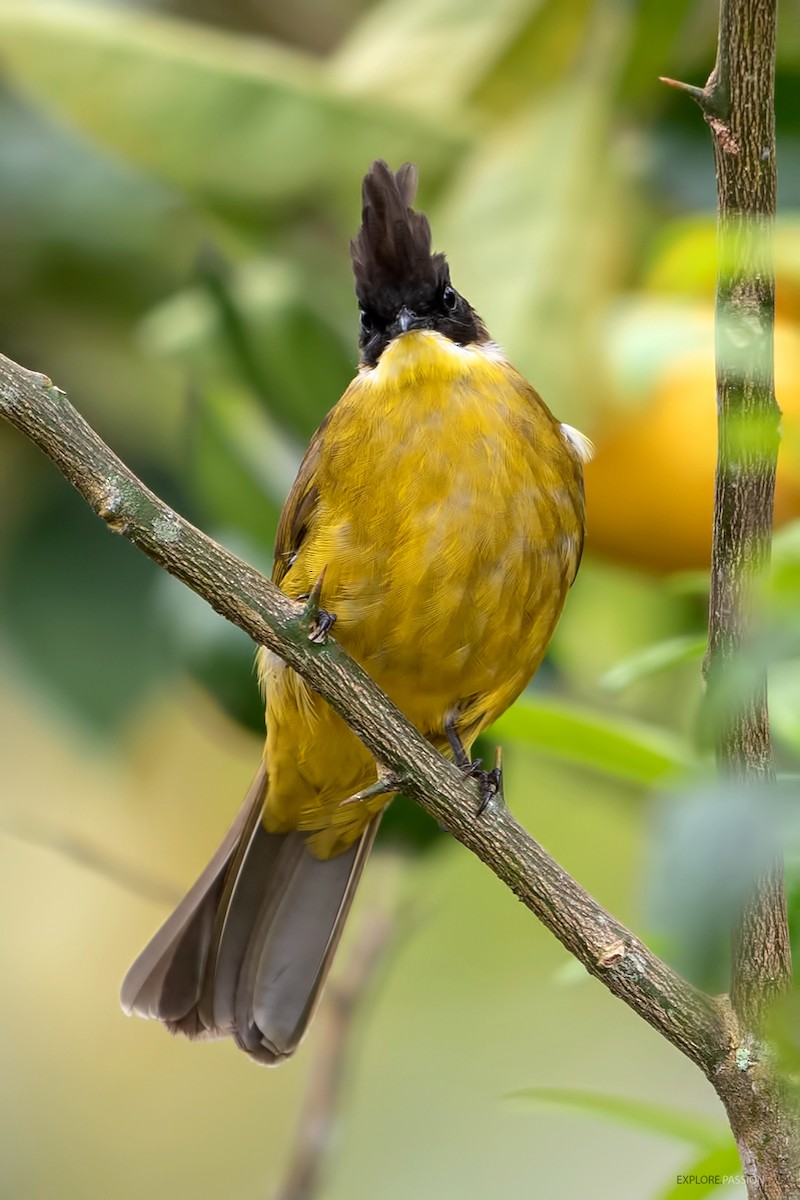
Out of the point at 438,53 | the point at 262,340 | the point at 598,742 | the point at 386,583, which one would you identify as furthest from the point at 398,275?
the point at 598,742

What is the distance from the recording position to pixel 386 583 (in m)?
2.48

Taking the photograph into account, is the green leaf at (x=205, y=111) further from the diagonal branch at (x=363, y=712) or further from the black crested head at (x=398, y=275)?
the diagonal branch at (x=363, y=712)

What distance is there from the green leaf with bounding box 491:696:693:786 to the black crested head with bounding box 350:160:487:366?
2.94 feet

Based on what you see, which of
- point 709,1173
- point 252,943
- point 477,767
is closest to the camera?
point 709,1173

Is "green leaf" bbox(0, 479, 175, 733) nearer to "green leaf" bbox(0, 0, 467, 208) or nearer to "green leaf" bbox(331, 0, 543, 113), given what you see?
"green leaf" bbox(0, 0, 467, 208)

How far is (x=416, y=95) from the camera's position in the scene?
323 cm

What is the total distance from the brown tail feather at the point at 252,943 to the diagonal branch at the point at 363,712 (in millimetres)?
1012

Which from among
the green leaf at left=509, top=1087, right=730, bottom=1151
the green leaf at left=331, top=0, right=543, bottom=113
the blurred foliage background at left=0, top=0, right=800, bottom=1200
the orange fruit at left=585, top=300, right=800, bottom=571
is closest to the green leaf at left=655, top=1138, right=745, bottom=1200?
the green leaf at left=509, top=1087, right=730, bottom=1151

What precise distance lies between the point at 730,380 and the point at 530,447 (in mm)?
1247

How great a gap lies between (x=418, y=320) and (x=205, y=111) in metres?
0.72

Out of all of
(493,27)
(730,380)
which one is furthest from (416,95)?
(730,380)

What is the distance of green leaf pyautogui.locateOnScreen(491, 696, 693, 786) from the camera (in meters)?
2.06

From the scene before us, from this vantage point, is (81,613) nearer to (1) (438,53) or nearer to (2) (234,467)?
(2) (234,467)

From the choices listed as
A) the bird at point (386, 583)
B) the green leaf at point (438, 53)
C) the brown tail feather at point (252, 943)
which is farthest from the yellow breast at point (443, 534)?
the green leaf at point (438, 53)
